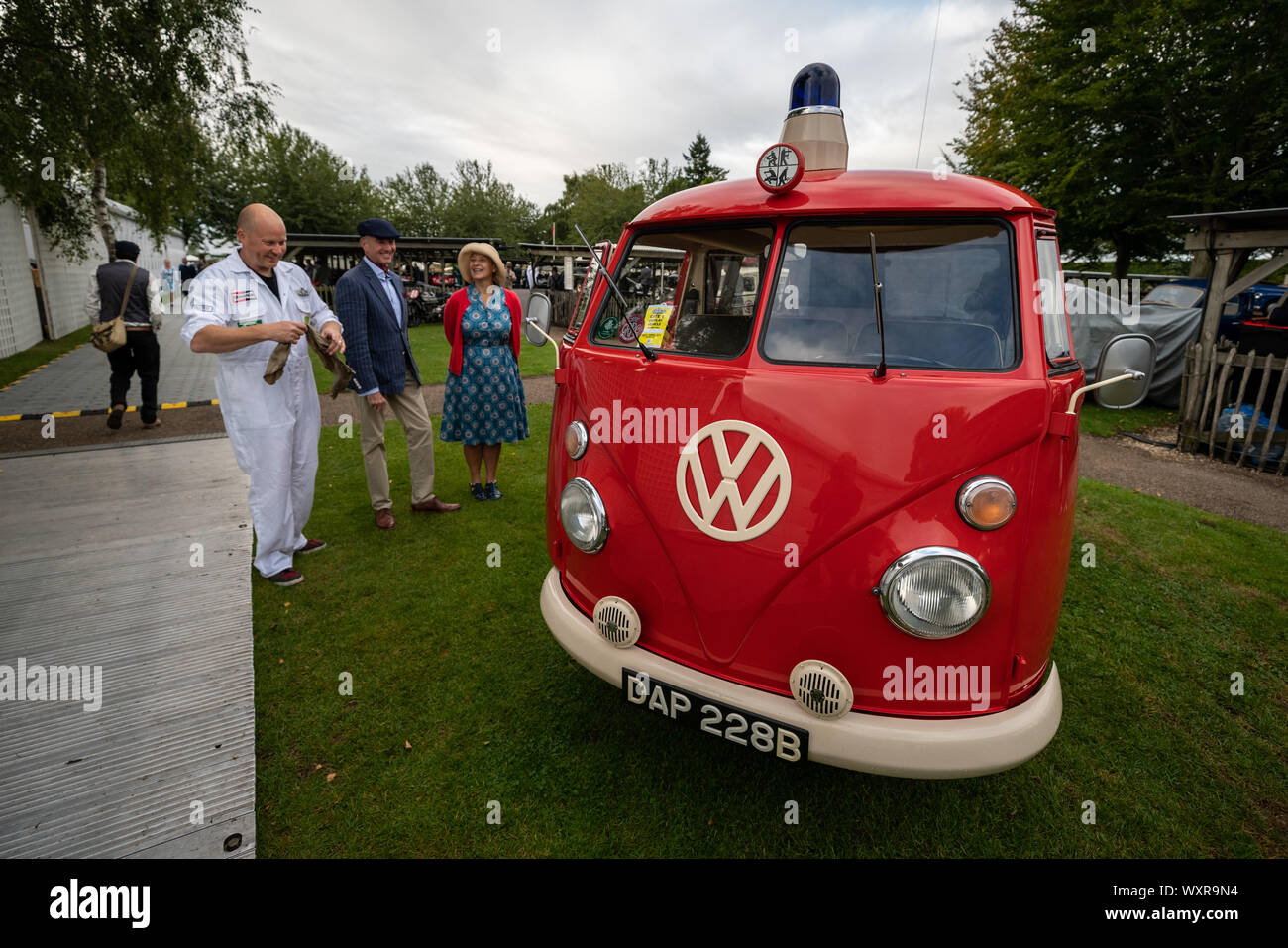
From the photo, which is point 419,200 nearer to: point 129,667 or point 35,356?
point 35,356

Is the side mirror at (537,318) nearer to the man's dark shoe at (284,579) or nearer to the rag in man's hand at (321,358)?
the rag in man's hand at (321,358)

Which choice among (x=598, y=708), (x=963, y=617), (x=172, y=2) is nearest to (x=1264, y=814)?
(x=963, y=617)

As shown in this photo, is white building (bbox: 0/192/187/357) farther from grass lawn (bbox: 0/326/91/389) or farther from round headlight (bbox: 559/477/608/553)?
round headlight (bbox: 559/477/608/553)

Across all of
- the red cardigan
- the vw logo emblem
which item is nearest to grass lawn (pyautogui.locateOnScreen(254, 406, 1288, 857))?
the vw logo emblem

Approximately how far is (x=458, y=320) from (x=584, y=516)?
3170 mm

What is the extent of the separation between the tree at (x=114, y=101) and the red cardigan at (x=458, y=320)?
581cm

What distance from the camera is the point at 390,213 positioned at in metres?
40.3

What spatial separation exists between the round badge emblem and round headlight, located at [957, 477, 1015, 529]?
4.04 feet

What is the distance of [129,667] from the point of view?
306 centimetres

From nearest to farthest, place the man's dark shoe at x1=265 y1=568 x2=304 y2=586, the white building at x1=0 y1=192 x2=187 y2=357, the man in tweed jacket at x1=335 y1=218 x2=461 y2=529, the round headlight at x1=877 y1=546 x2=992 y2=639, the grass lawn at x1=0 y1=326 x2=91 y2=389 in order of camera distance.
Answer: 1. the round headlight at x1=877 y1=546 x2=992 y2=639
2. the man's dark shoe at x1=265 y1=568 x2=304 y2=586
3. the man in tweed jacket at x1=335 y1=218 x2=461 y2=529
4. the grass lawn at x1=0 y1=326 x2=91 y2=389
5. the white building at x1=0 y1=192 x2=187 y2=357

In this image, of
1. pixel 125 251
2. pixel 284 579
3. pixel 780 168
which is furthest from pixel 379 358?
pixel 125 251

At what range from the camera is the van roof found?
211 centimetres
